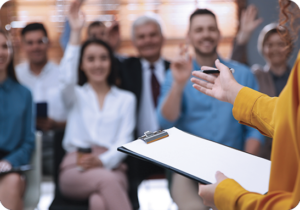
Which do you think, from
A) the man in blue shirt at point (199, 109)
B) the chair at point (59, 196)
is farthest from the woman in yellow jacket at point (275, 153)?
the chair at point (59, 196)

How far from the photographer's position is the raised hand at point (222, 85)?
0.70m

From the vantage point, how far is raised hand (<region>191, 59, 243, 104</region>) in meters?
0.70

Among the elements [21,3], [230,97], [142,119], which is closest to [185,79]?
[142,119]

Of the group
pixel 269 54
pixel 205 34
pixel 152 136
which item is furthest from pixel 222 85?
pixel 269 54

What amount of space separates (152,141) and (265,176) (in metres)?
0.29

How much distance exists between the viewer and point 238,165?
2.37 ft

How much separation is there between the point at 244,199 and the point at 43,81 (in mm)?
1646

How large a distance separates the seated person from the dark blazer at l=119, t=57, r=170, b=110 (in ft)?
1.69

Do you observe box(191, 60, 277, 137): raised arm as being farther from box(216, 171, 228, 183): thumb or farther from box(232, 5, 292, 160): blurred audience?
box(232, 5, 292, 160): blurred audience

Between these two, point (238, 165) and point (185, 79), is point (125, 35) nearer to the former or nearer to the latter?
point (185, 79)

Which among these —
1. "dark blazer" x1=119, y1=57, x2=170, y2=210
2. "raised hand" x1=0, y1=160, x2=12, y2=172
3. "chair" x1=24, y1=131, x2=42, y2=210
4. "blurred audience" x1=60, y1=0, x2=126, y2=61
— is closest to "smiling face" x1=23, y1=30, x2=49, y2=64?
"blurred audience" x1=60, y1=0, x2=126, y2=61

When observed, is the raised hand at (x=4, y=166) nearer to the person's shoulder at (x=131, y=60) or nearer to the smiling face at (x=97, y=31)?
the person's shoulder at (x=131, y=60)

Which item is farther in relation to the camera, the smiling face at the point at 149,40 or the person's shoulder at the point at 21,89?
the smiling face at the point at 149,40

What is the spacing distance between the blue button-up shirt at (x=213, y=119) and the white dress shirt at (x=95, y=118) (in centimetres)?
24
